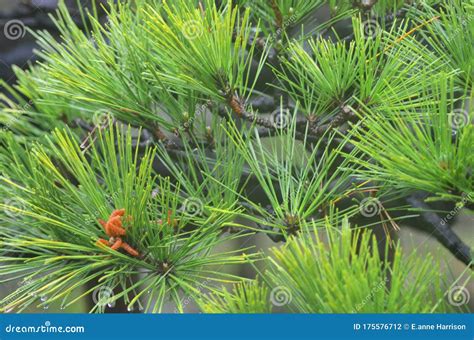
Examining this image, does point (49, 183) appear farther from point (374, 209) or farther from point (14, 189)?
point (374, 209)

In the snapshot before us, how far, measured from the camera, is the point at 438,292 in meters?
0.62

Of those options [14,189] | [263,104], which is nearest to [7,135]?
[14,189]

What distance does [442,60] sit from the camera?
85cm

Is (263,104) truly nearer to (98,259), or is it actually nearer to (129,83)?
(129,83)

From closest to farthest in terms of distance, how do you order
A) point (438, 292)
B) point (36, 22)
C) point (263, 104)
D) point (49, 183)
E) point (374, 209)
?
point (438, 292), point (49, 183), point (374, 209), point (263, 104), point (36, 22)

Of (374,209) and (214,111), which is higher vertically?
(214,111)

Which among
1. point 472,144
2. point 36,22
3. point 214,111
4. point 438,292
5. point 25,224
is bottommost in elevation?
point 438,292

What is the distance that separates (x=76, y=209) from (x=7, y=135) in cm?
15

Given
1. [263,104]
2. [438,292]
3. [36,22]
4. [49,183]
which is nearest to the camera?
[438,292]

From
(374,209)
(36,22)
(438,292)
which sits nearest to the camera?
(438,292)

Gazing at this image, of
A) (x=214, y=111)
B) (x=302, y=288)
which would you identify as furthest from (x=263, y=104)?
(x=302, y=288)

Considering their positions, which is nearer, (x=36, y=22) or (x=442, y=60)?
(x=442, y=60)

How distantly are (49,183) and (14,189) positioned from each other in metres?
0.12

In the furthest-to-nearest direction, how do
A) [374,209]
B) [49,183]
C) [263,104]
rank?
1. [263,104]
2. [374,209]
3. [49,183]
